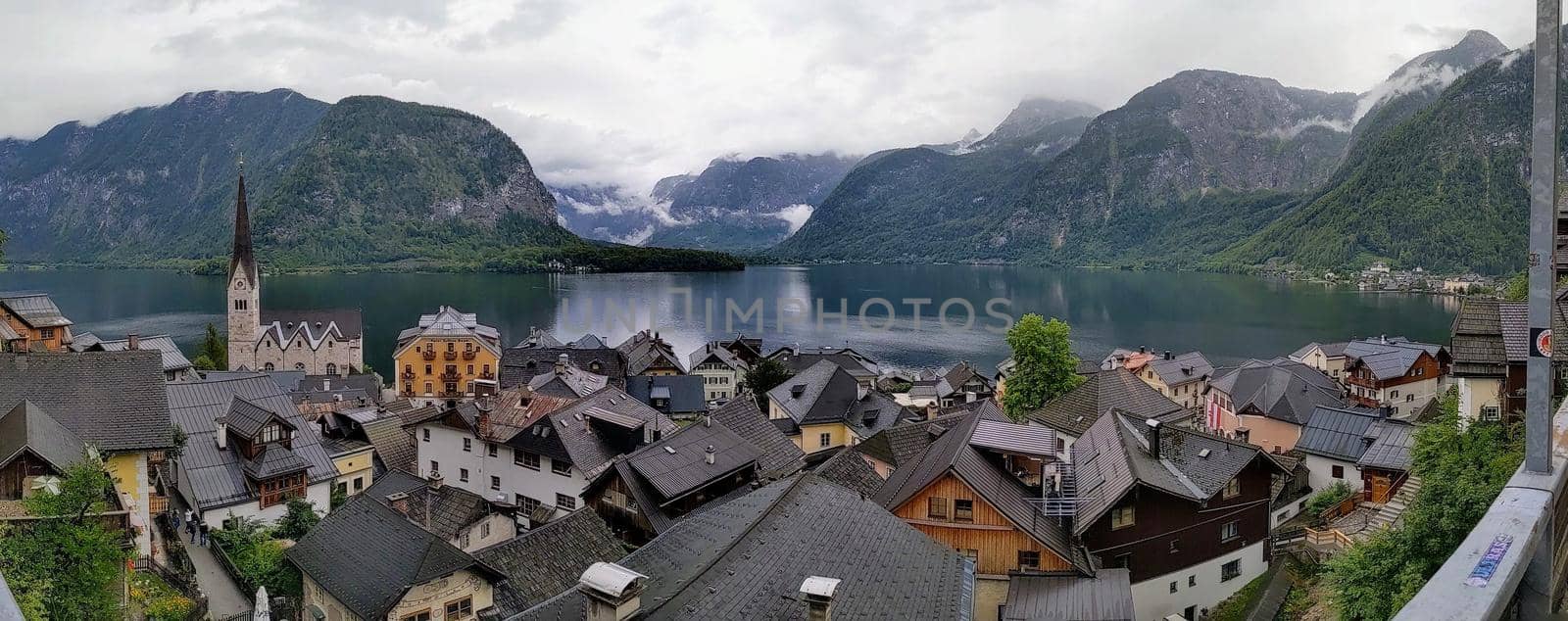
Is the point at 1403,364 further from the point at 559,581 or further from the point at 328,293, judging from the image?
the point at 328,293

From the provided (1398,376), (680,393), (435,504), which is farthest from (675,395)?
(1398,376)

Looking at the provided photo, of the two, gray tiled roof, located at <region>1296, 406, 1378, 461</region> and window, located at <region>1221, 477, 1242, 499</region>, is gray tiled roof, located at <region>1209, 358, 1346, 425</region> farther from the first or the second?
window, located at <region>1221, 477, 1242, 499</region>

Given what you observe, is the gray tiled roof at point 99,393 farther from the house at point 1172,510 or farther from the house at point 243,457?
the house at point 1172,510

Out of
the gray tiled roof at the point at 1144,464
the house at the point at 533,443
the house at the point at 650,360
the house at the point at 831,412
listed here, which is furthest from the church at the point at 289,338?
the gray tiled roof at the point at 1144,464

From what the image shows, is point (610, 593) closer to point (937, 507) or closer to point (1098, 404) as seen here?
point (937, 507)

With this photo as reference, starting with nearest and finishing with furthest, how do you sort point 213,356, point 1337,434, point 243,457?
1. point 243,457
2. point 1337,434
3. point 213,356

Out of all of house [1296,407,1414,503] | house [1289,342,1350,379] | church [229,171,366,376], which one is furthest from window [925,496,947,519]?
church [229,171,366,376]
